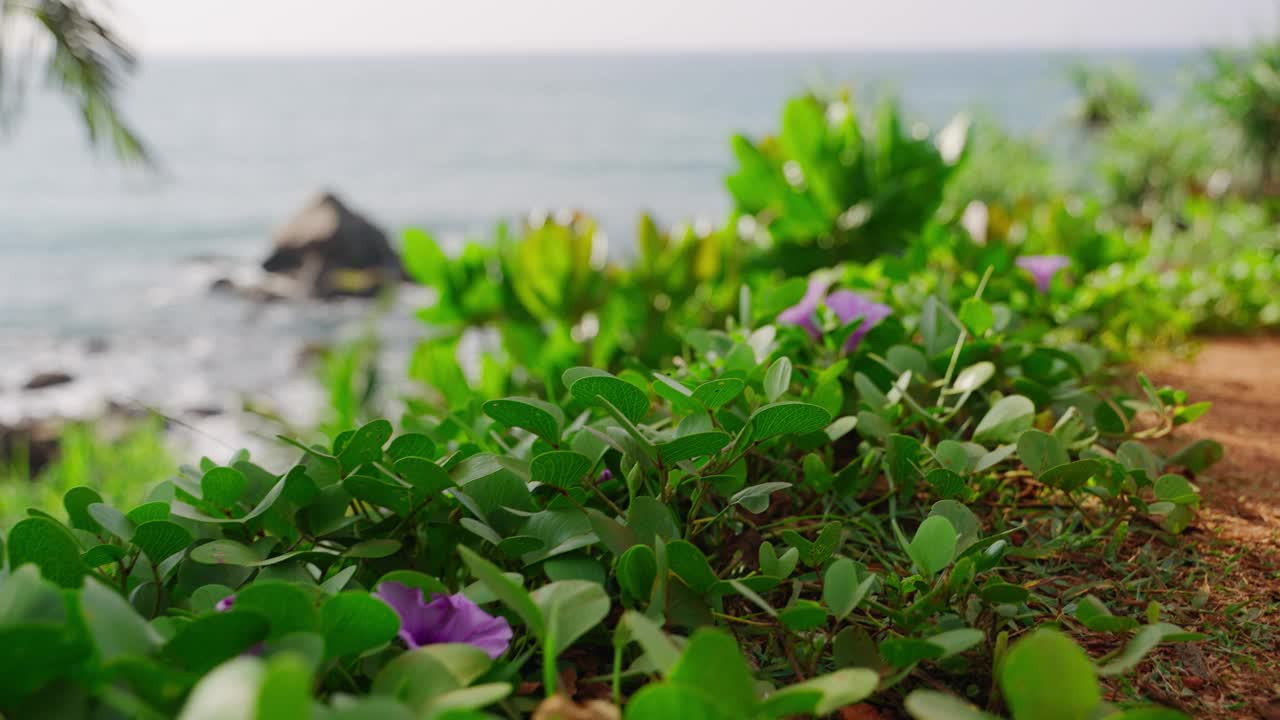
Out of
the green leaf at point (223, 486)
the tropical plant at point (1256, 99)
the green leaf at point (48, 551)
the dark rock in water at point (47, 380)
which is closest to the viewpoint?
the green leaf at point (48, 551)

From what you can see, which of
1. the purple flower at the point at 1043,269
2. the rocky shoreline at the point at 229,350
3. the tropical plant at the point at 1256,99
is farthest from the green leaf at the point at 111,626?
the tropical plant at the point at 1256,99

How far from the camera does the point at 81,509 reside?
661 mm

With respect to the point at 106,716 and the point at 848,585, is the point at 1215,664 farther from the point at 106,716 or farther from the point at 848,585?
the point at 106,716

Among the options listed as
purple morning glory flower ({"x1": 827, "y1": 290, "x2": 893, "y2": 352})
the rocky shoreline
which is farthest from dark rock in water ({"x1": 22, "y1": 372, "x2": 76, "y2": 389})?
purple morning glory flower ({"x1": 827, "y1": 290, "x2": 893, "y2": 352})

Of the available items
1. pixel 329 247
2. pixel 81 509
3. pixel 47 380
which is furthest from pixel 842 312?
pixel 329 247

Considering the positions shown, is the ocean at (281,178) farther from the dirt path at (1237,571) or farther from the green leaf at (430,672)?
the green leaf at (430,672)

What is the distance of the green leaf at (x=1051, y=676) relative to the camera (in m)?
0.43

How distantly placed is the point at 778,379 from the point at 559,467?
166 millimetres

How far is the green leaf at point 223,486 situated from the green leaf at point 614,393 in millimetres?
240

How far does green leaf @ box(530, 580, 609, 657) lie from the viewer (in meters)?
0.50

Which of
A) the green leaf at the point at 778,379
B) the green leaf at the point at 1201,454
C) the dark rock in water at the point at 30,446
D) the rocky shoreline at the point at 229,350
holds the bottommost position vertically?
the rocky shoreline at the point at 229,350

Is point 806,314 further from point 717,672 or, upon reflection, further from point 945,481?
point 717,672

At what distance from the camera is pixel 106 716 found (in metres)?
0.44

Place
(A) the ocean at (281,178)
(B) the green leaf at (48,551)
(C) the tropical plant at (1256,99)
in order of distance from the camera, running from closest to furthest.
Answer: (B) the green leaf at (48,551) → (C) the tropical plant at (1256,99) → (A) the ocean at (281,178)
